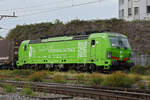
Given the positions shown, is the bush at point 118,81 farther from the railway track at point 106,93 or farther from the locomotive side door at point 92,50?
the locomotive side door at point 92,50

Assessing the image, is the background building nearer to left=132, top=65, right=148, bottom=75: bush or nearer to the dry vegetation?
the dry vegetation

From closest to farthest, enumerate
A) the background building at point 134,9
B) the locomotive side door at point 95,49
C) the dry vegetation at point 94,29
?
1. the locomotive side door at point 95,49
2. the dry vegetation at point 94,29
3. the background building at point 134,9

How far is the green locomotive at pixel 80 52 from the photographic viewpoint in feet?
79.8

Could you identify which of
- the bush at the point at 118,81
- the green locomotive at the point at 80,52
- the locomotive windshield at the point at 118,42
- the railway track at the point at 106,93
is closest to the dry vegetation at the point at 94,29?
the green locomotive at the point at 80,52

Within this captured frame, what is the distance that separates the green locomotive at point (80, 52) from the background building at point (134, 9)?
72.4 feet

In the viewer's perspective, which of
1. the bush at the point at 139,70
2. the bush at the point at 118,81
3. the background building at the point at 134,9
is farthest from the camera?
the background building at the point at 134,9

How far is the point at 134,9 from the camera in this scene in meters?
50.8

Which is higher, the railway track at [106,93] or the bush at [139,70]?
the bush at [139,70]

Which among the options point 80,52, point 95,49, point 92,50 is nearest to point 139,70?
point 95,49

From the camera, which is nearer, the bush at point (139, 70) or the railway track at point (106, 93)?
the railway track at point (106, 93)

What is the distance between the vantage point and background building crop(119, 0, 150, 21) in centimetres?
4917

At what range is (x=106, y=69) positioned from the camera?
24.3m

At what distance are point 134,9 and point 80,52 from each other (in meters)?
26.8

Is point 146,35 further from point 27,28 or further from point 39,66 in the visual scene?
point 27,28
